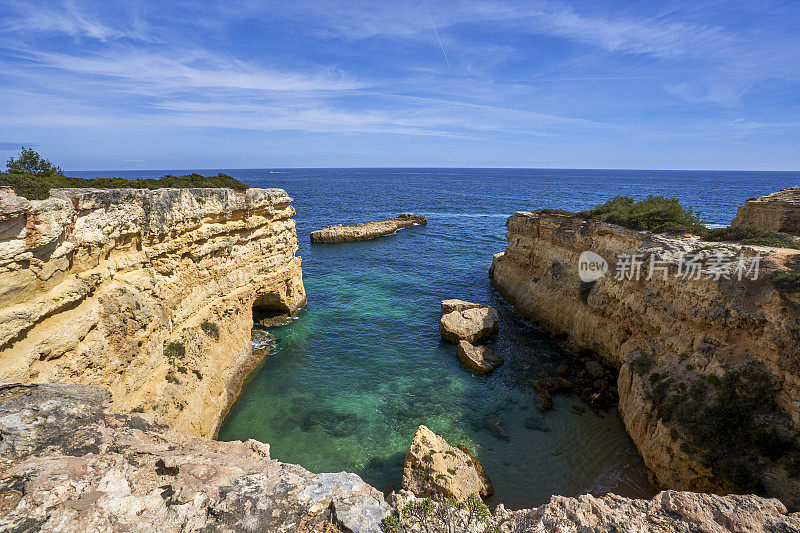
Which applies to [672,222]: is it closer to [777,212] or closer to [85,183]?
[777,212]

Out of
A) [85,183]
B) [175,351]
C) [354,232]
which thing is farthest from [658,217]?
[354,232]

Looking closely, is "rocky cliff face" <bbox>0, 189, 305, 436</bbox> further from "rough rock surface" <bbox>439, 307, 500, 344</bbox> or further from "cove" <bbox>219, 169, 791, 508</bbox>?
"rough rock surface" <bbox>439, 307, 500, 344</bbox>

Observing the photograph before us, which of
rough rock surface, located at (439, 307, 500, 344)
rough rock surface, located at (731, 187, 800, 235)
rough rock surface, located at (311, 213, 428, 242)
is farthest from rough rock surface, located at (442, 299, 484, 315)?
rough rock surface, located at (311, 213, 428, 242)

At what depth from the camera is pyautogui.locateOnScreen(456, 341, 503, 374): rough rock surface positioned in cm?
2006

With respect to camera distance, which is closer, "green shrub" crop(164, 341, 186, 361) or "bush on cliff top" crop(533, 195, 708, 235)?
"green shrub" crop(164, 341, 186, 361)

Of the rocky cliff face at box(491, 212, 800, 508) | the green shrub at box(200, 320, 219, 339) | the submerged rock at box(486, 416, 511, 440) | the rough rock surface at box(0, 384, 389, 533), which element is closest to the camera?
the rough rock surface at box(0, 384, 389, 533)

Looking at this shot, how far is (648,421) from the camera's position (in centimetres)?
1415

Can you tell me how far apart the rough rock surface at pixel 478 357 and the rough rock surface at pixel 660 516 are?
41.1 feet

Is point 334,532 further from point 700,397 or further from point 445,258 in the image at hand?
point 445,258

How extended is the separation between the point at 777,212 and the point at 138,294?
34920mm

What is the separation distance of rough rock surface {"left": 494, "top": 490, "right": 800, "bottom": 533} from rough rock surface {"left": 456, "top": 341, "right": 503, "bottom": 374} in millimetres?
12533

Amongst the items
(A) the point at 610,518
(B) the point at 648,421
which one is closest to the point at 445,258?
(B) the point at 648,421

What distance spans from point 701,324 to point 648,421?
4446mm

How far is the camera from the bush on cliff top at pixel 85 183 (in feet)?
38.8
